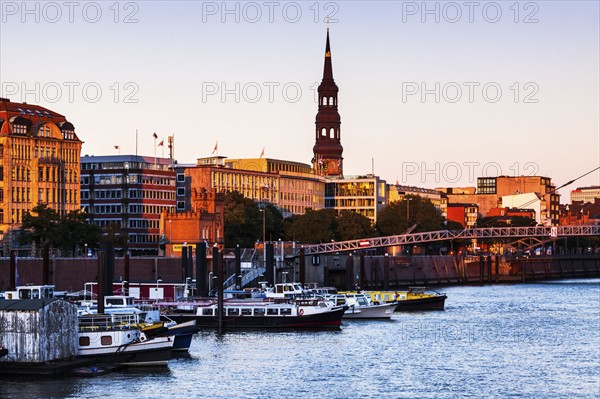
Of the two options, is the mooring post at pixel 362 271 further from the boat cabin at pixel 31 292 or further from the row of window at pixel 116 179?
the boat cabin at pixel 31 292

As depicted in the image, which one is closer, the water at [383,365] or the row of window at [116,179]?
the water at [383,365]

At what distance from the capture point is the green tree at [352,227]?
622 feet

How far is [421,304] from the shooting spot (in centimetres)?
11375

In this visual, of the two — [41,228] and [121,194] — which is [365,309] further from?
[121,194]

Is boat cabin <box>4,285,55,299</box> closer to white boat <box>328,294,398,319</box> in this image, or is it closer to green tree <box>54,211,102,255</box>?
white boat <box>328,294,398,319</box>

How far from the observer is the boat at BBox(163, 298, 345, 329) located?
8856 cm

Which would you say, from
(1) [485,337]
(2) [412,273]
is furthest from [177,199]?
(1) [485,337]

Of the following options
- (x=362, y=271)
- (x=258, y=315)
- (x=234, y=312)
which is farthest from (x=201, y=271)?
(x=362, y=271)

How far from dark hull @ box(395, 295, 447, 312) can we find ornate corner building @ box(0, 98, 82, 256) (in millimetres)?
41139

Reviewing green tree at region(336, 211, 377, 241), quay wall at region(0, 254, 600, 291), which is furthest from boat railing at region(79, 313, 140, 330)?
green tree at region(336, 211, 377, 241)

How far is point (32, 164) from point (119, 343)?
8266 cm

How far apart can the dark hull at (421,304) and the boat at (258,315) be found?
22.9 metres

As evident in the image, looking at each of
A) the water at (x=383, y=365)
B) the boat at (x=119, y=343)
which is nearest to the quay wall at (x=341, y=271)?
the water at (x=383, y=365)

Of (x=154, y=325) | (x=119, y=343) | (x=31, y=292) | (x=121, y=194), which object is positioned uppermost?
(x=121, y=194)
